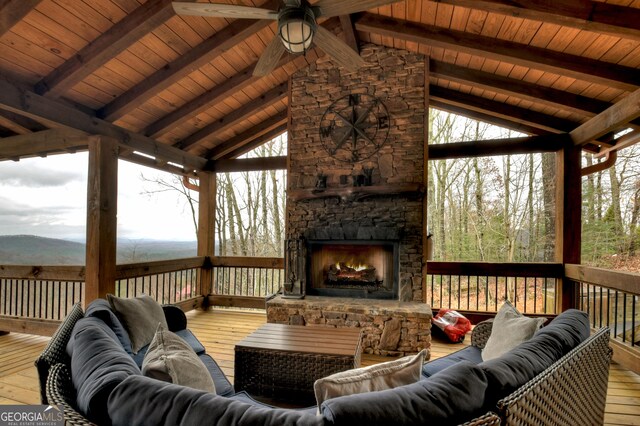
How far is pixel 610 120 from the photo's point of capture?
132 inches

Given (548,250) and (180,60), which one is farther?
(548,250)

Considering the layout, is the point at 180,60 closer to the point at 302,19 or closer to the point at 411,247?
the point at 302,19

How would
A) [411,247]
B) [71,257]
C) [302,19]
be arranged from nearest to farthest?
[302,19] < [411,247] < [71,257]

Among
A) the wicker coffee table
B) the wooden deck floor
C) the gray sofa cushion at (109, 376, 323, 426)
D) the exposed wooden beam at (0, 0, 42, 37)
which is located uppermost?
the exposed wooden beam at (0, 0, 42, 37)

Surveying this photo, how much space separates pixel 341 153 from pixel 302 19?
8.45 ft

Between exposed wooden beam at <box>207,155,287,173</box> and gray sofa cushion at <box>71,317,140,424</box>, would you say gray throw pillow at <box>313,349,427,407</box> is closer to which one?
gray sofa cushion at <box>71,317,140,424</box>

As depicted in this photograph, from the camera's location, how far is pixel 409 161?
424 cm

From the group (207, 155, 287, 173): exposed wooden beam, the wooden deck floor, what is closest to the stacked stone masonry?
(207, 155, 287, 173): exposed wooden beam

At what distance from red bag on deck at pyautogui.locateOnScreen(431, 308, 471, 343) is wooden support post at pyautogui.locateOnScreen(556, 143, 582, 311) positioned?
1.30 metres

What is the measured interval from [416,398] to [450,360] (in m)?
1.57

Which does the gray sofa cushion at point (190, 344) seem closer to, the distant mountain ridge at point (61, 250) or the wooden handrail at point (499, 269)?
the distant mountain ridge at point (61, 250)

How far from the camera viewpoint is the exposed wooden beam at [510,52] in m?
3.04

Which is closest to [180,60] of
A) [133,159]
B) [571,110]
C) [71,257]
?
[133,159]

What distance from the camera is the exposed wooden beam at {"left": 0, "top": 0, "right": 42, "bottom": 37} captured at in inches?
92.3
